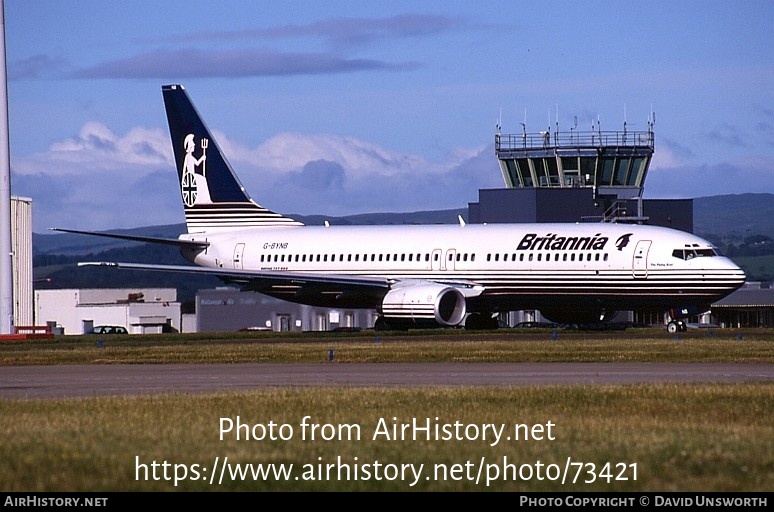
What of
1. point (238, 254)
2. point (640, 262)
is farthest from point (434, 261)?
point (238, 254)

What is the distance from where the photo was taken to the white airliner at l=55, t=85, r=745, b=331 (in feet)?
171

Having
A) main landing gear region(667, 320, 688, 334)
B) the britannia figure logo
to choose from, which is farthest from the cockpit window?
the britannia figure logo

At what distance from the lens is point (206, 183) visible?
215 ft

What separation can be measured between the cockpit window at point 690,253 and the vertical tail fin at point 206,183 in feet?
67.6

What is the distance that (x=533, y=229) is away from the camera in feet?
183

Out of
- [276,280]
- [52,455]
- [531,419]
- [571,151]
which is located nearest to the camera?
[52,455]

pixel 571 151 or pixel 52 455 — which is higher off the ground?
pixel 571 151

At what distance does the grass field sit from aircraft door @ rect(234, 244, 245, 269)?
3809 cm

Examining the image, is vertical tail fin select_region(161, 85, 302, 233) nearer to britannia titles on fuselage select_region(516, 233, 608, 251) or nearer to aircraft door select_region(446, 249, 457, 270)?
aircraft door select_region(446, 249, 457, 270)

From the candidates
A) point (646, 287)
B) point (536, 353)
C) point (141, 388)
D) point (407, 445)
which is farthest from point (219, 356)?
point (407, 445)

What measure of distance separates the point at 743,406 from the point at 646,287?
30.0m

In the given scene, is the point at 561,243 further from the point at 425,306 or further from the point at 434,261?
the point at 434,261
